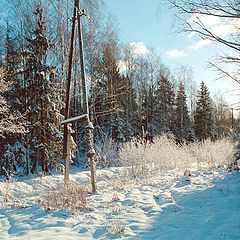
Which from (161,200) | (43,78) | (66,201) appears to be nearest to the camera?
(66,201)

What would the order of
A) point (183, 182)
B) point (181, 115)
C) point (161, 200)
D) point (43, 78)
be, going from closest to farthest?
point (161, 200), point (183, 182), point (43, 78), point (181, 115)

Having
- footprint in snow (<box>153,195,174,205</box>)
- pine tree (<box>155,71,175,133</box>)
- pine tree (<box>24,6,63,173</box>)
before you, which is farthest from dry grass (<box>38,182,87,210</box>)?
pine tree (<box>155,71,175,133</box>)

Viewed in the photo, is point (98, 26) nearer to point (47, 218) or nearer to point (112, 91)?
point (112, 91)

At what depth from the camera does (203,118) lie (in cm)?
3931

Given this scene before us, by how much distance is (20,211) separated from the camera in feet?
22.3

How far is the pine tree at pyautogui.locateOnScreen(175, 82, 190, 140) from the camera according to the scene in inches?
1503

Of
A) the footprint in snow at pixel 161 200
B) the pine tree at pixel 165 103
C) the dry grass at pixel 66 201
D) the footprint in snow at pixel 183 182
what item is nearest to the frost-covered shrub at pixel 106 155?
the footprint in snow at pixel 183 182

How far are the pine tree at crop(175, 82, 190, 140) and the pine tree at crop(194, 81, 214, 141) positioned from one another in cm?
141

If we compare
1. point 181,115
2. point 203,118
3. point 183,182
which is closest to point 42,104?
point 183,182

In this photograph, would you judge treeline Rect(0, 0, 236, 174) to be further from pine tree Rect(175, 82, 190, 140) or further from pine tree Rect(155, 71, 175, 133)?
pine tree Rect(175, 82, 190, 140)

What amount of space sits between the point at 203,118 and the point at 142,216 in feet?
114

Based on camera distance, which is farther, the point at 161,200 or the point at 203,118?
the point at 203,118

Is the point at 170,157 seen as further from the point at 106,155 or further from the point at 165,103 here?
the point at 165,103

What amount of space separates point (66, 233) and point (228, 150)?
1145 cm
